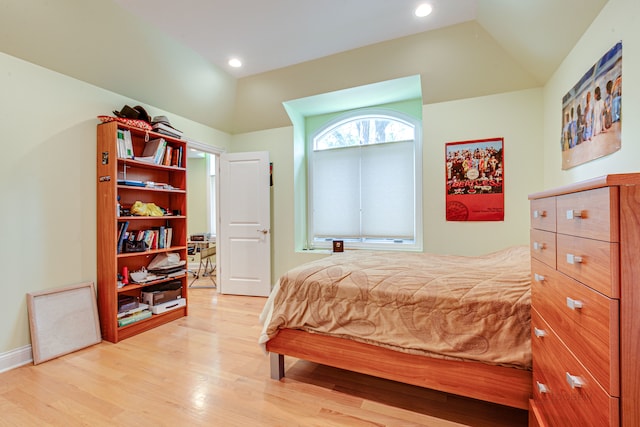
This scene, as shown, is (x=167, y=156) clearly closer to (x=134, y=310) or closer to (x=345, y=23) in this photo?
(x=134, y=310)

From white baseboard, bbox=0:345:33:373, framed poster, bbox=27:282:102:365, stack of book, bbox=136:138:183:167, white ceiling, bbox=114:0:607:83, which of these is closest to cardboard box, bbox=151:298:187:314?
framed poster, bbox=27:282:102:365

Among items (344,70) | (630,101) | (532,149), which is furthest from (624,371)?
(344,70)

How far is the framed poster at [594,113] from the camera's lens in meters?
1.63

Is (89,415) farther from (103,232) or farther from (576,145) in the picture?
(576,145)

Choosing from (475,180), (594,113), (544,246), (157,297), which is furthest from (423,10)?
(157,297)

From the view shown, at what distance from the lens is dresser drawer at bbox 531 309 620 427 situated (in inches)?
29.4

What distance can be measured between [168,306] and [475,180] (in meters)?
3.61

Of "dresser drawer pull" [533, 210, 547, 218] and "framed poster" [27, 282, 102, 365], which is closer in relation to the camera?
"dresser drawer pull" [533, 210, 547, 218]

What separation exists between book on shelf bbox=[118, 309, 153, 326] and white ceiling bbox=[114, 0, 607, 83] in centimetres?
274

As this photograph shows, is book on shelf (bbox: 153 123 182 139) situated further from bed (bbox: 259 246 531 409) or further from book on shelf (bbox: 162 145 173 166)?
bed (bbox: 259 246 531 409)

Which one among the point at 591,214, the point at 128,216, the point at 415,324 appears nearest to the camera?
the point at 591,214

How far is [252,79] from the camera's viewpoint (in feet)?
11.9

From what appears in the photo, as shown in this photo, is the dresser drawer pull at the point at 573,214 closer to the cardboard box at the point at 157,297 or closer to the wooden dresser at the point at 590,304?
the wooden dresser at the point at 590,304

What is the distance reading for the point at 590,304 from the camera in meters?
0.80
